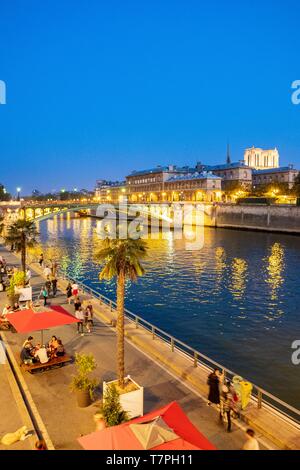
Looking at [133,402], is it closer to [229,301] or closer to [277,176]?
[229,301]

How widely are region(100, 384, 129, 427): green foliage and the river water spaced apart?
770 centimetres

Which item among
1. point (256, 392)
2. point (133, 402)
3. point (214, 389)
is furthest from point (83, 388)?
point (256, 392)

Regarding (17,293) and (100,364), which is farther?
(17,293)

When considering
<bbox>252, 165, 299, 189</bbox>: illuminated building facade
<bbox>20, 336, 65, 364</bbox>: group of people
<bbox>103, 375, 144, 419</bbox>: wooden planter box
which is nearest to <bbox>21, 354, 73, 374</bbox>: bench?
<bbox>20, 336, 65, 364</bbox>: group of people

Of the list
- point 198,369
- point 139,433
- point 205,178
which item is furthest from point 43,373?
point 205,178

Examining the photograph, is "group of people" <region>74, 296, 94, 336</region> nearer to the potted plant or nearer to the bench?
the bench

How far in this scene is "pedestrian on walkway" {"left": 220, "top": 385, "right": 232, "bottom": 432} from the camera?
9.53 meters

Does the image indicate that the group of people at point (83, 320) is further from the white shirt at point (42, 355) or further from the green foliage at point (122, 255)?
the green foliage at point (122, 255)

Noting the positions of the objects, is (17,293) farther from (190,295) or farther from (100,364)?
(190,295)

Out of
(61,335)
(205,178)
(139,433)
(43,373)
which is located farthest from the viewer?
(205,178)
